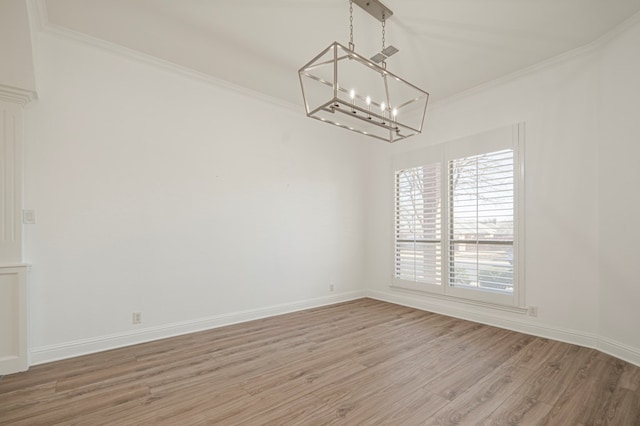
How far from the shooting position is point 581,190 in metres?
3.16

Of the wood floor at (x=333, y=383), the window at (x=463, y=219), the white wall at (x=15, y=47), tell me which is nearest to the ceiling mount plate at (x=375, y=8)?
the window at (x=463, y=219)

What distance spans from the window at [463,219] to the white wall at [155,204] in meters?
1.47

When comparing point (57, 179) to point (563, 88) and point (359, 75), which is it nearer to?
point (359, 75)

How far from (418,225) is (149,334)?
383 centimetres

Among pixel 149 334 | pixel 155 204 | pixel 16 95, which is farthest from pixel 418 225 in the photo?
pixel 16 95

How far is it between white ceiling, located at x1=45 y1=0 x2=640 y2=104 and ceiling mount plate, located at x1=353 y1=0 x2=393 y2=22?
7 centimetres

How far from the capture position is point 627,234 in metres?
2.77

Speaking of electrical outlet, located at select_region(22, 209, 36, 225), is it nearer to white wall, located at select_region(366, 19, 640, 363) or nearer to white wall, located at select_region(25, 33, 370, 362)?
white wall, located at select_region(25, 33, 370, 362)

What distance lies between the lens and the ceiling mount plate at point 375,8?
248 cm

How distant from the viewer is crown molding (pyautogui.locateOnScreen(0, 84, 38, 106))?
2490mm

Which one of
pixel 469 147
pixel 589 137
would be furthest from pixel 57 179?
pixel 589 137

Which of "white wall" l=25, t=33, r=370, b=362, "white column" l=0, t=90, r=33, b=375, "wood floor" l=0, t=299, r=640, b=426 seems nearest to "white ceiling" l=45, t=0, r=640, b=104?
"white wall" l=25, t=33, r=370, b=362

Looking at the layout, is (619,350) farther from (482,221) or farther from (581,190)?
(482,221)

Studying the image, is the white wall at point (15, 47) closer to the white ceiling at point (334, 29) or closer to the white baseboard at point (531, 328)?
the white ceiling at point (334, 29)
